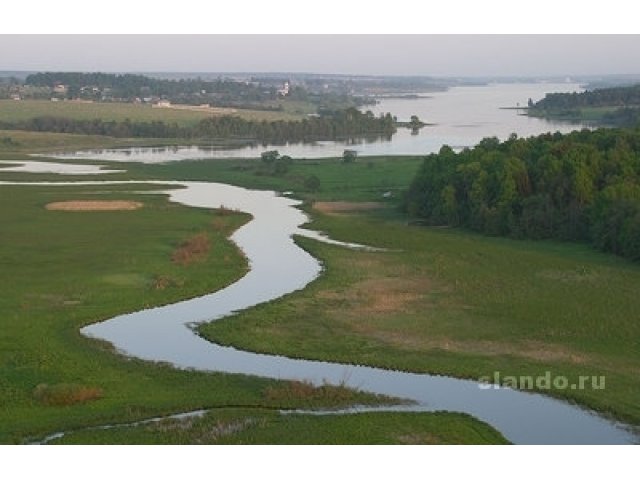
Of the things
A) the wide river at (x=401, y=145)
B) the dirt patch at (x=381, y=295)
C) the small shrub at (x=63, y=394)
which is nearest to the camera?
the small shrub at (x=63, y=394)

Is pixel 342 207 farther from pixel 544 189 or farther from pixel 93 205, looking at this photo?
pixel 93 205

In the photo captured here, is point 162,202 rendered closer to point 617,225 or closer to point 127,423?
point 617,225

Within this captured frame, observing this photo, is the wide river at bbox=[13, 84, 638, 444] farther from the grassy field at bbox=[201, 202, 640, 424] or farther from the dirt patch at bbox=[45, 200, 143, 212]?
the dirt patch at bbox=[45, 200, 143, 212]

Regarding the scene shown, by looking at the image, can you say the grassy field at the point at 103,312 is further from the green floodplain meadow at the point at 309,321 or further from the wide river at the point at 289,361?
the wide river at the point at 289,361

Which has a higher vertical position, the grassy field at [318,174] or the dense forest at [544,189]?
the dense forest at [544,189]

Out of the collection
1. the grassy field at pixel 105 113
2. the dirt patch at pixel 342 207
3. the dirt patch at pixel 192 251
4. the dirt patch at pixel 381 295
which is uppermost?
the grassy field at pixel 105 113

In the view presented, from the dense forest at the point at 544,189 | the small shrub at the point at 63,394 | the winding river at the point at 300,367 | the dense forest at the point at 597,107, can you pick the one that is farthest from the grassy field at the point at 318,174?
the dense forest at the point at 597,107

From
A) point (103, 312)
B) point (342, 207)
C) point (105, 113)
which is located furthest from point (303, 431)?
point (105, 113)
